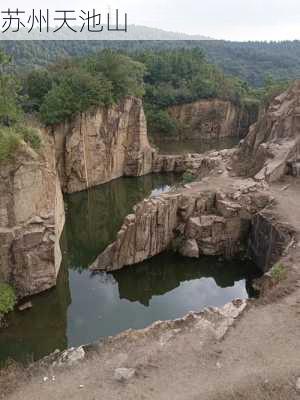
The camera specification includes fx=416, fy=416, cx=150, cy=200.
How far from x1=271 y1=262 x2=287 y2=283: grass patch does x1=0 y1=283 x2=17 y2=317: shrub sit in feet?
28.1

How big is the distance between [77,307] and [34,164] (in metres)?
5.46

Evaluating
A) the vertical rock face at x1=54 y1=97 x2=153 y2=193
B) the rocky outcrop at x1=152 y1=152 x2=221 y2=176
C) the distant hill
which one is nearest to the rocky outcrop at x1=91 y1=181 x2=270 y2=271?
the vertical rock face at x1=54 y1=97 x2=153 y2=193

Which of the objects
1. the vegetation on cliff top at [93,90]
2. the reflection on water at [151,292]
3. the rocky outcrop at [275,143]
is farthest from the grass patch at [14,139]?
the rocky outcrop at [275,143]

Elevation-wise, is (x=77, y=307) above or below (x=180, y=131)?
below

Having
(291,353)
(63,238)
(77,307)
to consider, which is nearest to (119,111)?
(63,238)

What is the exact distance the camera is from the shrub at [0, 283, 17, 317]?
13.3 meters

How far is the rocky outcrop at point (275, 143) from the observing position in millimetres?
21689

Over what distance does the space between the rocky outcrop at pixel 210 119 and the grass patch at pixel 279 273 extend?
31339 millimetres

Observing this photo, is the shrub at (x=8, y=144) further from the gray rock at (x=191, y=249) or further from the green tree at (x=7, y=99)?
the gray rock at (x=191, y=249)

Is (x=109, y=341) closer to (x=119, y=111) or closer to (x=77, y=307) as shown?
(x=77, y=307)

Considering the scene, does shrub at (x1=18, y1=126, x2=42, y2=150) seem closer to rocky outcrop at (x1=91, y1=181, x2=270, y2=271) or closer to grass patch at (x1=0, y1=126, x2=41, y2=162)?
grass patch at (x1=0, y1=126, x2=41, y2=162)

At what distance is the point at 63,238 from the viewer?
21484mm

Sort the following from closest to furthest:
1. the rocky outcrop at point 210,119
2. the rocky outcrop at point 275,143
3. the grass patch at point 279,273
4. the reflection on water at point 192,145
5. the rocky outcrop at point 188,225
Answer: the grass patch at point 279,273 < the rocky outcrop at point 188,225 < the rocky outcrop at point 275,143 < the reflection on water at point 192,145 < the rocky outcrop at point 210,119

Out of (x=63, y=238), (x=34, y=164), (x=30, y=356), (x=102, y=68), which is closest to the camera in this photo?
(x=30, y=356)
